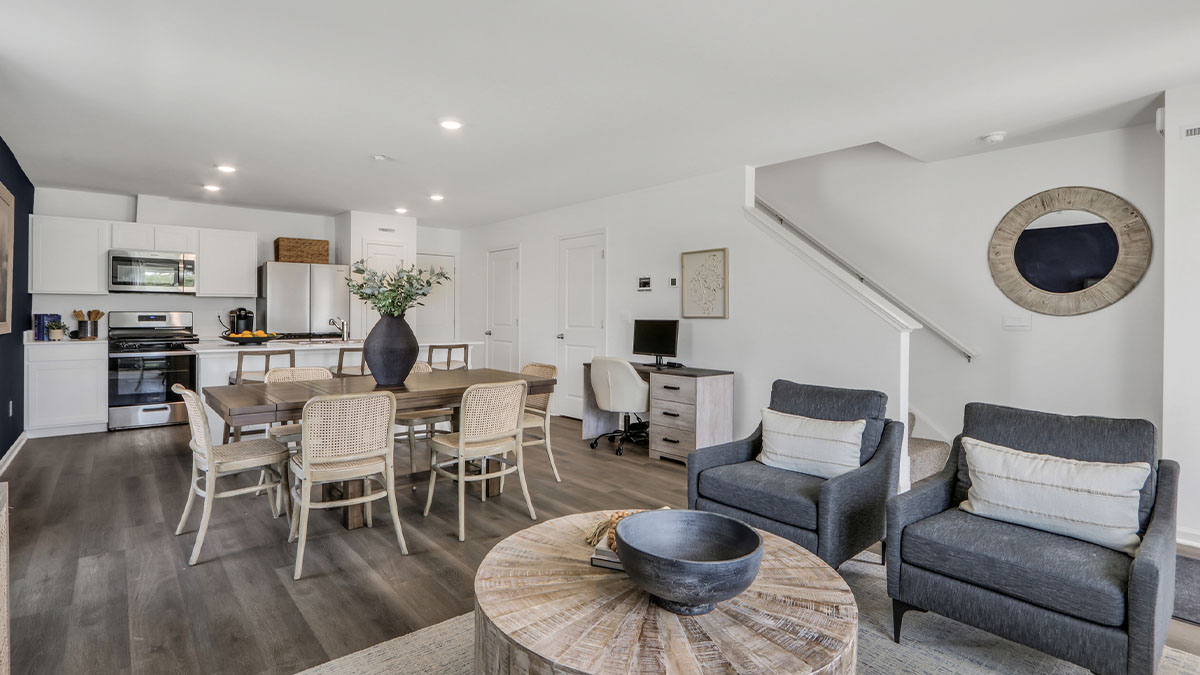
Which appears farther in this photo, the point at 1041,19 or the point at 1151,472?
the point at 1041,19

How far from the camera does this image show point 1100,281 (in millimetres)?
4023

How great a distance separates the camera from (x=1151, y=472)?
6.84ft

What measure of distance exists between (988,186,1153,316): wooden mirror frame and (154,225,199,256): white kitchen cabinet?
7.50 metres

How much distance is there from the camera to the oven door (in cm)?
→ 579

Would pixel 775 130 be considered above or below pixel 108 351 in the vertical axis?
above

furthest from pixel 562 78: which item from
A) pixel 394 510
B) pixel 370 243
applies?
pixel 370 243

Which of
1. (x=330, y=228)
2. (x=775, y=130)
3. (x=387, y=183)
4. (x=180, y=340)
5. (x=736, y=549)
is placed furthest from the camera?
(x=330, y=228)

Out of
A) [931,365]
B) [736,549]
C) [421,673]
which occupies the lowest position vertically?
[421,673]

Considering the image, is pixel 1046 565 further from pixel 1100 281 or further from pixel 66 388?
pixel 66 388

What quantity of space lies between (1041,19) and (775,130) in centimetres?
166

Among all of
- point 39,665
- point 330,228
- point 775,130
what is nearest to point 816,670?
point 39,665

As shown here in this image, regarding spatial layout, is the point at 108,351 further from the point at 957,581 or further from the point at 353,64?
the point at 957,581

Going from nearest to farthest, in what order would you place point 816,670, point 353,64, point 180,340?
1. point 816,670
2. point 353,64
3. point 180,340

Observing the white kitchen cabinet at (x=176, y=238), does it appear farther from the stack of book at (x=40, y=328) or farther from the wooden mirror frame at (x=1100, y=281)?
the wooden mirror frame at (x=1100, y=281)
